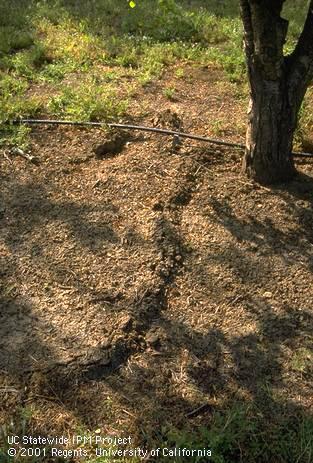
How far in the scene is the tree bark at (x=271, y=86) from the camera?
10.8 ft

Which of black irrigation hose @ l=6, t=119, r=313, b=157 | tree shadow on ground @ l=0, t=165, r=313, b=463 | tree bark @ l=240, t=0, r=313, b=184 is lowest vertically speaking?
tree shadow on ground @ l=0, t=165, r=313, b=463

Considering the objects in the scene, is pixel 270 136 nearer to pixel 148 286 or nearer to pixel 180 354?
pixel 148 286

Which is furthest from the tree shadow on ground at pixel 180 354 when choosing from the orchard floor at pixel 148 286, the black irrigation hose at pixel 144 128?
the black irrigation hose at pixel 144 128

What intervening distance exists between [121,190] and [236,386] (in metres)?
1.68

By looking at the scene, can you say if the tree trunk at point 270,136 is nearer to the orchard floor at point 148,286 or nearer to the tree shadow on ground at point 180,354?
the orchard floor at point 148,286

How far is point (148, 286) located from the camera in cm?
336

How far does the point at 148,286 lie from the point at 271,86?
1518mm

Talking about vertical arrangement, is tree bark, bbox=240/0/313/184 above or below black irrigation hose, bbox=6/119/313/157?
above

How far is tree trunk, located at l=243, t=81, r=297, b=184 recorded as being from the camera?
3.68 meters

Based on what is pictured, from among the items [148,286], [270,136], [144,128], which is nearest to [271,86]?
[270,136]

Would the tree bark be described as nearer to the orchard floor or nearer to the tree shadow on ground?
the orchard floor

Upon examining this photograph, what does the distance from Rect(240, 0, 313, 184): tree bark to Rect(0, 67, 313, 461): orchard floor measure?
6.9 inches

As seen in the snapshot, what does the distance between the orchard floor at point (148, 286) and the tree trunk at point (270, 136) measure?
114 mm

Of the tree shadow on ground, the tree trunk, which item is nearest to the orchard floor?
the tree shadow on ground
